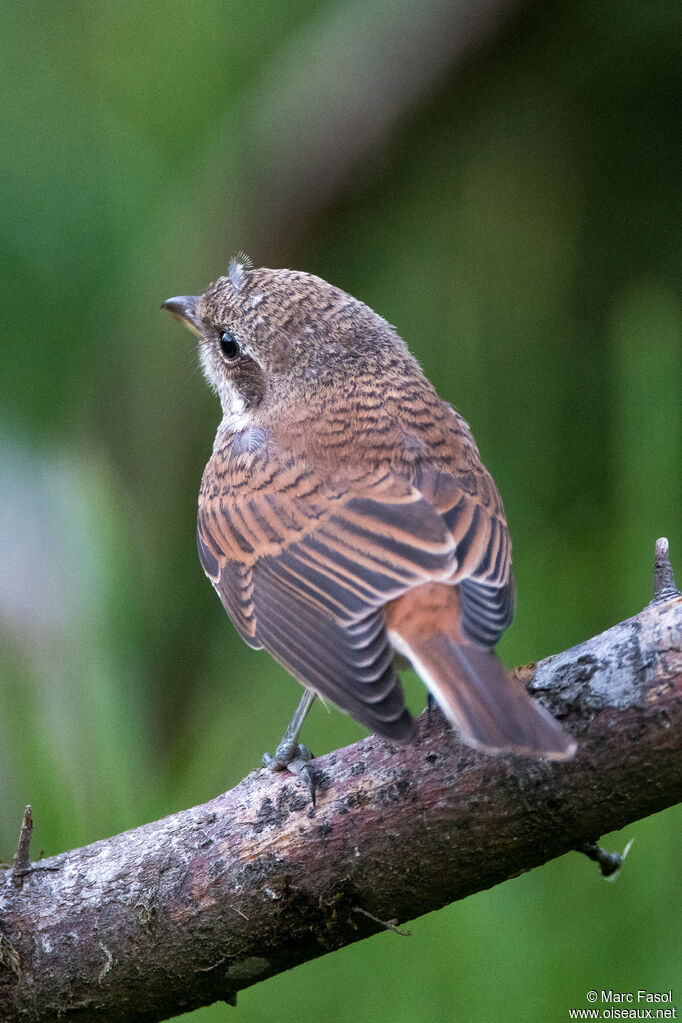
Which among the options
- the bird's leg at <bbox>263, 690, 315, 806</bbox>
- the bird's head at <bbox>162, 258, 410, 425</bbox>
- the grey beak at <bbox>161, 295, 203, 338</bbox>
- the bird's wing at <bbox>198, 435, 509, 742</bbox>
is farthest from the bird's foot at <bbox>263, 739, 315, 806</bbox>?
the grey beak at <bbox>161, 295, 203, 338</bbox>

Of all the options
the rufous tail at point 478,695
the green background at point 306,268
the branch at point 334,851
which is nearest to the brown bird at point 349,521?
the rufous tail at point 478,695

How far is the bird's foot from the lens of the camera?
246cm

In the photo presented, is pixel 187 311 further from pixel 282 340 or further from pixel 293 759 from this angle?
pixel 293 759

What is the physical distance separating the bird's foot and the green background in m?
1.37

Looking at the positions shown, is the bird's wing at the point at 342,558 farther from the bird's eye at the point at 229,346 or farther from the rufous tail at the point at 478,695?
the bird's eye at the point at 229,346

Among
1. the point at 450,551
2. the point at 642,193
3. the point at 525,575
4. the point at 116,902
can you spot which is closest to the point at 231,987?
the point at 116,902

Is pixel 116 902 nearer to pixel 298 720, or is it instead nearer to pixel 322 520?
pixel 298 720

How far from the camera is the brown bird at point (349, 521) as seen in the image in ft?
7.70

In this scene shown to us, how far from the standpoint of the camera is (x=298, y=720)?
2.97 meters

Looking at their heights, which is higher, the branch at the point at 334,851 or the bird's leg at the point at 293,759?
the bird's leg at the point at 293,759

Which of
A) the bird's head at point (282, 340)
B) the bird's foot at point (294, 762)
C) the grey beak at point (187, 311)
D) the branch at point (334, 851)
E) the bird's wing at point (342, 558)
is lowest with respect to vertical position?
the branch at point (334, 851)

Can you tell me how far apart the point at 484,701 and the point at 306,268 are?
349 centimetres

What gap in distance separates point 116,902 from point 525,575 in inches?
92.9

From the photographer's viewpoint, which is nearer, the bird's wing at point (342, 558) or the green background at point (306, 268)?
the bird's wing at point (342, 558)
